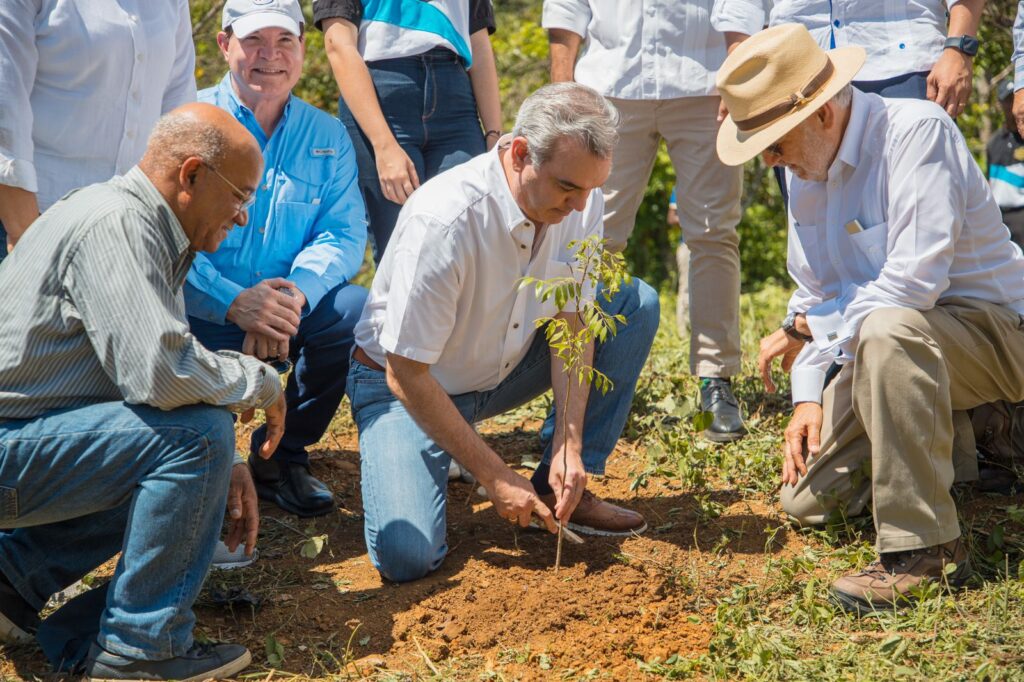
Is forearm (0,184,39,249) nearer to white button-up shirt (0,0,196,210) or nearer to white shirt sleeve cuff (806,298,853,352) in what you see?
white button-up shirt (0,0,196,210)

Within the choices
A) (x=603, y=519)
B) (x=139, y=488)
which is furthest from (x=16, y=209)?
(x=603, y=519)

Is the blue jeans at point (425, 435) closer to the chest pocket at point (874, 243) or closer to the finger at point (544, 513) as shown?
the finger at point (544, 513)

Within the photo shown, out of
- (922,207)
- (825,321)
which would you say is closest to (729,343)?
(825,321)

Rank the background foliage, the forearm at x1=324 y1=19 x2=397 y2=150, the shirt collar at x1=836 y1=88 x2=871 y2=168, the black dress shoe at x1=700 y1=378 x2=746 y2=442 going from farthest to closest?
the background foliage
the black dress shoe at x1=700 y1=378 x2=746 y2=442
the forearm at x1=324 y1=19 x2=397 y2=150
the shirt collar at x1=836 y1=88 x2=871 y2=168

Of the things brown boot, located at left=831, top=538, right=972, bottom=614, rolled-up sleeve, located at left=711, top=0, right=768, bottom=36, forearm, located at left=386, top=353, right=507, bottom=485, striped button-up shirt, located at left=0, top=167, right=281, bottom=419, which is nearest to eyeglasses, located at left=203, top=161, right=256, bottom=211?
striped button-up shirt, located at left=0, top=167, right=281, bottom=419

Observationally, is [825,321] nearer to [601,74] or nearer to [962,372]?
[962,372]

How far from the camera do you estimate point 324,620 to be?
329cm

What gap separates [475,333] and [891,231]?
1314mm

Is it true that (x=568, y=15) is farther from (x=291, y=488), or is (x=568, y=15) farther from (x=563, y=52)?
(x=291, y=488)

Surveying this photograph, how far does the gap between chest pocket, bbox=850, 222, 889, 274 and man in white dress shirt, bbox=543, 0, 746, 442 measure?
1.13 metres

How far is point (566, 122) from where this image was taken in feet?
10.4

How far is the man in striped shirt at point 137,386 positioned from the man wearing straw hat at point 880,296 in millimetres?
1611

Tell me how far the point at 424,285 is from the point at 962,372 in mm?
1660

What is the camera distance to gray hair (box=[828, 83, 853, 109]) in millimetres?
3338
